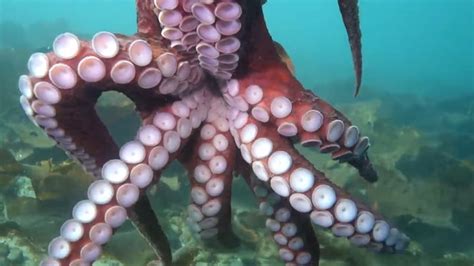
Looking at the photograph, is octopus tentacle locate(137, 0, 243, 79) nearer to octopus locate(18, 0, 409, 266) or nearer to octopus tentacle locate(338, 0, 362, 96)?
octopus locate(18, 0, 409, 266)

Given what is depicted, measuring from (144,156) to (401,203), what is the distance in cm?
472

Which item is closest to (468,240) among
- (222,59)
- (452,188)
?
(452,188)

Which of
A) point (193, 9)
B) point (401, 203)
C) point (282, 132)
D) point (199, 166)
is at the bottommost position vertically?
point (401, 203)

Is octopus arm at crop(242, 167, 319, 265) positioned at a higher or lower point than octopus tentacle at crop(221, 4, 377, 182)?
lower

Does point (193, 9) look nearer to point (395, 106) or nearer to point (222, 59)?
point (222, 59)

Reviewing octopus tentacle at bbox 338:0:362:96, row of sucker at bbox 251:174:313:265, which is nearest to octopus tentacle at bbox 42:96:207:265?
row of sucker at bbox 251:174:313:265

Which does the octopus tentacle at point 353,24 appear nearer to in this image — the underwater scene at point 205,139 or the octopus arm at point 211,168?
the underwater scene at point 205,139

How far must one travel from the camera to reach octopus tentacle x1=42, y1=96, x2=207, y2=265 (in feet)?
7.27

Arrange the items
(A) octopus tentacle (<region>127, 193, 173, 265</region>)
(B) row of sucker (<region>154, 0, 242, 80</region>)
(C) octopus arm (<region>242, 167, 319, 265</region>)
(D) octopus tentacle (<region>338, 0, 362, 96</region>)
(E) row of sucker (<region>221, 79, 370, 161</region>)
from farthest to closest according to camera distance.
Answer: (C) octopus arm (<region>242, 167, 319, 265</region>) < (A) octopus tentacle (<region>127, 193, 173, 265</region>) < (E) row of sucker (<region>221, 79, 370, 161</region>) < (D) octopus tentacle (<region>338, 0, 362, 96</region>) < (B) row of sucker (<region>154, 0, 242, 80</region>)

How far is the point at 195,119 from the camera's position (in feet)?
8.61

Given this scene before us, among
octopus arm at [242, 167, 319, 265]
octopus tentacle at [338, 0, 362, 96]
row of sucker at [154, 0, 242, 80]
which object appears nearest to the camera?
row of sucker at [154, 0, 242, 80]

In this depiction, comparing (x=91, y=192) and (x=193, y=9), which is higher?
(x=193, y=9)

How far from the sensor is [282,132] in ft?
8.19

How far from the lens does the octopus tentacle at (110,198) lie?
222cm
